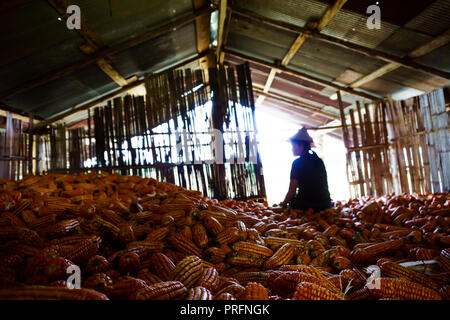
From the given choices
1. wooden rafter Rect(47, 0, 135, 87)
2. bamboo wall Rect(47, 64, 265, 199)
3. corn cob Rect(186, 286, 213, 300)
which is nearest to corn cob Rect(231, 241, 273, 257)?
corn cob Rect(186, 286, 213, 300)

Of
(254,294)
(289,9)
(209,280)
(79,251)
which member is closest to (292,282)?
(254,294)

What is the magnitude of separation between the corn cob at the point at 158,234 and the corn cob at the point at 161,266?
414 millimetres

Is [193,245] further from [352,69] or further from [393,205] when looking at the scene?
[352,69]

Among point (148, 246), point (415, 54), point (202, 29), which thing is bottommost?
point (148, 246)

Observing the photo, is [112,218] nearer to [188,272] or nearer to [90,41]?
[188,272]

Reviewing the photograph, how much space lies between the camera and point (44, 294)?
124 centimetres

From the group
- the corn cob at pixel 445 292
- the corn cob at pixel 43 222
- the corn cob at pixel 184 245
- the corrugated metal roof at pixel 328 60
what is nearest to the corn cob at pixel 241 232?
the corn cob at pixel 184 245

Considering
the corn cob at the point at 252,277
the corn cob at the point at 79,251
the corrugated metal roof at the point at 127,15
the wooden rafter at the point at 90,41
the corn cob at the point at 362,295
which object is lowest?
the corn cob at the point at 362,295

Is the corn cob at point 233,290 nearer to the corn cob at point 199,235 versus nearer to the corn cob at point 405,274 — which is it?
the corn cob at point 199,235

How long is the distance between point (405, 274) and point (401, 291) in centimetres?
54

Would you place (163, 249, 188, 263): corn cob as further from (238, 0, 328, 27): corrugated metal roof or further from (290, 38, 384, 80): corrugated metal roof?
(290, 38, 384, 80): corrugated metal roof

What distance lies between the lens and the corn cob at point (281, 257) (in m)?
2.35

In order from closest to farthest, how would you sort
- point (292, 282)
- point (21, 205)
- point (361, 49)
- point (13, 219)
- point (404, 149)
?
point (292, 282) → point (13, 219) → point (21, 205) → point (361, 49) → point (404, 149)
